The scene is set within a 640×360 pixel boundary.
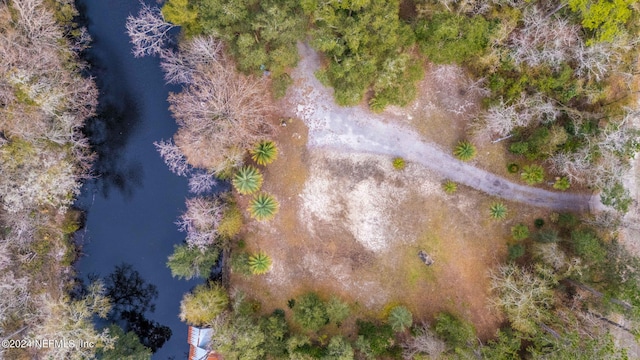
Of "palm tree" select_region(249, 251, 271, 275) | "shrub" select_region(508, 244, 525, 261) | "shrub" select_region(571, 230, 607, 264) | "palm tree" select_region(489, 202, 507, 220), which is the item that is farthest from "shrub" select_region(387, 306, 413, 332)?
"shrub" select_region(571, 230, 607, 264)

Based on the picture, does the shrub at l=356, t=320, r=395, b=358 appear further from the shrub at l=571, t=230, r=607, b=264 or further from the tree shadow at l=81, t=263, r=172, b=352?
the tree shadow at l=81, t=263, r=172, b=352

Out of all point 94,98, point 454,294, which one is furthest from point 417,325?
point 94,98

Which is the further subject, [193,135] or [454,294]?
[454,294]

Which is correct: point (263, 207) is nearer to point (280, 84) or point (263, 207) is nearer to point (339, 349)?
point (280, 84)

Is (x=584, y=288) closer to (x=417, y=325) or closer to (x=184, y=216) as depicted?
(x=417, y=325)

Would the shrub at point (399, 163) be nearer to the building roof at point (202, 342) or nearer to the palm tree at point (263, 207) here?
the palm tree at point (263, 207)

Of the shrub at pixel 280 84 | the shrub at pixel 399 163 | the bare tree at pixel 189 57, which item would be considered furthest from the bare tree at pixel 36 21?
the shrub at pixel 399 163

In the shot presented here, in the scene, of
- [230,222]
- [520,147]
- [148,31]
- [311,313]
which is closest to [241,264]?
[230,222]
